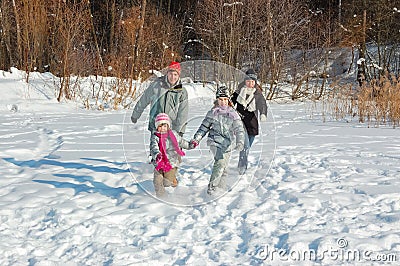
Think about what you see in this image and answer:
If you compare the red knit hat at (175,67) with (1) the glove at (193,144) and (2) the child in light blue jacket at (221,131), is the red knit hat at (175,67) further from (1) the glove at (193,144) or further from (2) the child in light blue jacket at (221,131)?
(1) the glove at (193,144)

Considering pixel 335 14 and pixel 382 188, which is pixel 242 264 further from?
pixel 335 14

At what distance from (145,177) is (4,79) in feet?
36.1

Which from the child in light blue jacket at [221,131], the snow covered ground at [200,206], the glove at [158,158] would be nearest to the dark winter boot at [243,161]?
the snow covered ground at [200,206]

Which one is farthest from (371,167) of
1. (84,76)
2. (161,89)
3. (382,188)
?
(84,76)

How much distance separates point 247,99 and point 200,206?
5.49 ft

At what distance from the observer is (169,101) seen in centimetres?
437

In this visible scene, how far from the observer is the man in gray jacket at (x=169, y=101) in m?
4.33

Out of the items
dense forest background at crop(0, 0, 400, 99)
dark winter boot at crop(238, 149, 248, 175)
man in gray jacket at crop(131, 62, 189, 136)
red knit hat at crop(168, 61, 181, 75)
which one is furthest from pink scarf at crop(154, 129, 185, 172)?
dense forest background at crop(0, 0, 400, 99)

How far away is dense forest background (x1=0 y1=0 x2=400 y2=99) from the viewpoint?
13086 millimetres

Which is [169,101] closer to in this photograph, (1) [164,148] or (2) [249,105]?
(1) [164,148]

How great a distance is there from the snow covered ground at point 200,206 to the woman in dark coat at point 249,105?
27 centimetres

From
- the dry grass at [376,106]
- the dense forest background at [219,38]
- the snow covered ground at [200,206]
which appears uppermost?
the dense forest background at [219,38]

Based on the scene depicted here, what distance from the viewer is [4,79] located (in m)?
13.8

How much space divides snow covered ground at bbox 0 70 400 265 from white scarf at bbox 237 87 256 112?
0.74m
